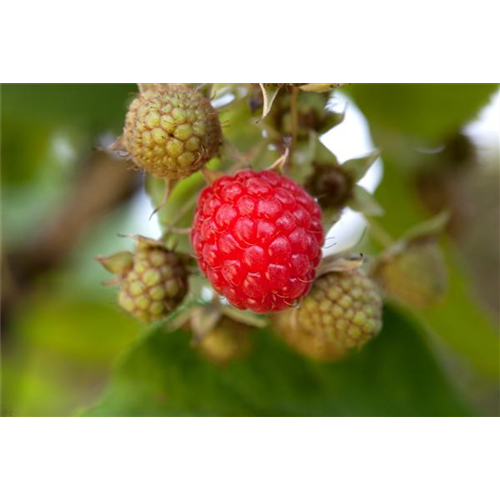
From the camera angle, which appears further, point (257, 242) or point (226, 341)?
point (226, 341)

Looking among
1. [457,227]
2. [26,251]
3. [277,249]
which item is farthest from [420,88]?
[26,251]

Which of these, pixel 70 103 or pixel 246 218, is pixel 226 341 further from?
pixel 70 103

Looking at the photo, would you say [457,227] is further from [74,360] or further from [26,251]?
[74,360]

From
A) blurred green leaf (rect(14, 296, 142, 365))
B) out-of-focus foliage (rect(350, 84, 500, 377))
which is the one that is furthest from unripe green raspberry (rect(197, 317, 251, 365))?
blurred green leaf (rect(14, 296, 142, 365))

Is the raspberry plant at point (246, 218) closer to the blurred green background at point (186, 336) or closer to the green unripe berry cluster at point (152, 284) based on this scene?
the green unripe berry cluster at point (152, 284)

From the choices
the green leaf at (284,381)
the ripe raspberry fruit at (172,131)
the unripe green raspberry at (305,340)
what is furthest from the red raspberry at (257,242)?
the green leaf at (284,381)

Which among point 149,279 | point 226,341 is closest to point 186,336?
point 226,341

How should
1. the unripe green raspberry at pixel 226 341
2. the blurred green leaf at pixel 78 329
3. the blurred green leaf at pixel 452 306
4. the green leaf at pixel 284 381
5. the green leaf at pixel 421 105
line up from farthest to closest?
the blurred green leaf at pixel 78 329 → the blurred green leaf at pixel 452 306 → the green leaf at pixel 421 105 → the green leaf at pixel 284 381 → the unripe green raspberry at pixel 226 341
